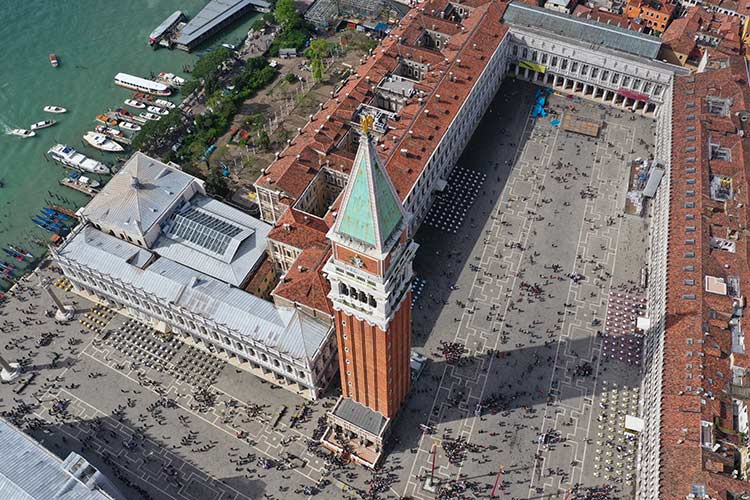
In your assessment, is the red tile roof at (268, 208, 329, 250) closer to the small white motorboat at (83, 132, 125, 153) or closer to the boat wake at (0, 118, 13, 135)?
the small white motorboat at (83, 132, 125, 153)

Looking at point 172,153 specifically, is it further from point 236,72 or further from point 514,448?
point 514,448

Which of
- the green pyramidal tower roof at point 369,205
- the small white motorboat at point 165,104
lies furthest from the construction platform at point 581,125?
the small white motorboat at point 165,104

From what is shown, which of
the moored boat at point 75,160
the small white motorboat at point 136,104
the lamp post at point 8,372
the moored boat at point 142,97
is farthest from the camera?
the moored boat at point 142,97

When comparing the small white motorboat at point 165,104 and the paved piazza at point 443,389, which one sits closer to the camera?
the paved piazza at point 443,389

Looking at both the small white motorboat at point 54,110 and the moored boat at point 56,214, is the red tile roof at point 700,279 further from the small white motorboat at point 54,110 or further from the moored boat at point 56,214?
the small white motorboat at point 54,110

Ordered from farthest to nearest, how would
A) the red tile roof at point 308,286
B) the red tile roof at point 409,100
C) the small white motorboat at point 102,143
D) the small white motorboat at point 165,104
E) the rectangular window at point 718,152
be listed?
the small white motorboat at point 165,104, the small white motorboat at point 102,143, the rectangular window at point 718,152, the red tile roof at point 409,100, the red tile roof at point 308,286

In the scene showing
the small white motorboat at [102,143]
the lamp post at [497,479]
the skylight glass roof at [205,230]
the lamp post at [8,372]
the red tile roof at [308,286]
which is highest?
the red tile roof at [308,286]
